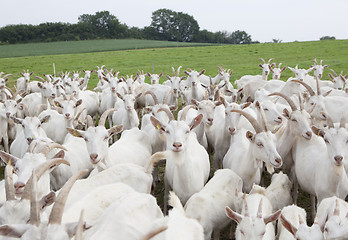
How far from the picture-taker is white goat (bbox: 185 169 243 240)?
4.84 metres

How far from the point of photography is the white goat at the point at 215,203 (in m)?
4.84

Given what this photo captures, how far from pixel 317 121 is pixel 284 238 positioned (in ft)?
13.9

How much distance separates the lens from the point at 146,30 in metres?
72.7

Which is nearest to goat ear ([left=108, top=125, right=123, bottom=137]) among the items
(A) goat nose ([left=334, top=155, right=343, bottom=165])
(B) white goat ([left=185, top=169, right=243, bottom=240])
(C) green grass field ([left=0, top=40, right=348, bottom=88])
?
(B) white goat ([left=185, top=169, right=243, bottom=240])

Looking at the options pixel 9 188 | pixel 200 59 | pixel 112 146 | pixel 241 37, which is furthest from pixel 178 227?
pixel 241 37

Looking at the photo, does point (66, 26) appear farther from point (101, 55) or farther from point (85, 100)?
point (85, 100)

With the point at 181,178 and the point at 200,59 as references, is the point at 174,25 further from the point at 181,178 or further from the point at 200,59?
the point at 181,178

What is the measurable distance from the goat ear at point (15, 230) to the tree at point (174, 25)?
7084 cm

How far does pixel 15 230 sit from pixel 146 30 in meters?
72.3

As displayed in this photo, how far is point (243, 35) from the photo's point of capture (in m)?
73.5

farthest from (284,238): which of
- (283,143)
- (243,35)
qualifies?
(243,35)

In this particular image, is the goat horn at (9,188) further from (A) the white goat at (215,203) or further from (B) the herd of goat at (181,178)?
(A) the white goat at (215,203)

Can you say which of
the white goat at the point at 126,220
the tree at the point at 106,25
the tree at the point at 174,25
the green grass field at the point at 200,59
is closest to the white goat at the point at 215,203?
the white goat at the point at 126,220

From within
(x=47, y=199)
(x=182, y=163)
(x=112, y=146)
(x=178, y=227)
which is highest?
(x=47, y=199)
